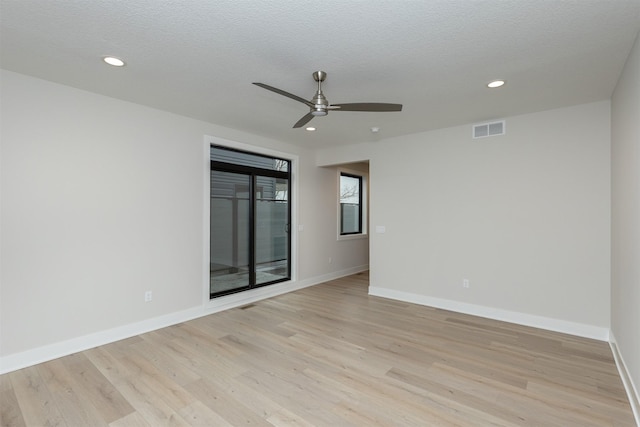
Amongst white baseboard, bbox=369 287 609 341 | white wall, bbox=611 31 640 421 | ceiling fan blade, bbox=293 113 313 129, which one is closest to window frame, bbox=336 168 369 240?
white baseboard, bbox=369 287 609 341

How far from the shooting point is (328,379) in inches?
101

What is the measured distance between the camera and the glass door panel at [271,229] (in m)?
5.11

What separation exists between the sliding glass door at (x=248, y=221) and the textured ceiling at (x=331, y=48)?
136 cm

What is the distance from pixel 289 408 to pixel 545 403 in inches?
73.3

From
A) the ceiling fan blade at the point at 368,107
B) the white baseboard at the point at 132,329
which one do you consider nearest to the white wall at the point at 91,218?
the white baseboard at the point at 132,329

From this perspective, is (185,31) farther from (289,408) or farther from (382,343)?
(382,343)

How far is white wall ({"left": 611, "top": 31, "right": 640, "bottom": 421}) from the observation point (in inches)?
84.9

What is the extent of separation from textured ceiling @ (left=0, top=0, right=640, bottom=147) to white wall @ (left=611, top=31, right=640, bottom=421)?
0.27 metres

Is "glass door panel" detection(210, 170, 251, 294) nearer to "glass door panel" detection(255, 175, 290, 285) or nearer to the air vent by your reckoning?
"glass door panel" detection(255, 175, 290, 285)

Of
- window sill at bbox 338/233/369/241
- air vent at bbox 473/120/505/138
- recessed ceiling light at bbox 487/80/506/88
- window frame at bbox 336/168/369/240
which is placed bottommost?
window sill at bbox 338/233/369/241

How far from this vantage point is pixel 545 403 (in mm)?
2234

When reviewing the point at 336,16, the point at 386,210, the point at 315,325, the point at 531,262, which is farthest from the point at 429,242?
the point at 336,16

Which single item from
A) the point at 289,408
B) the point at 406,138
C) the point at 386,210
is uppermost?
the point at 406,138

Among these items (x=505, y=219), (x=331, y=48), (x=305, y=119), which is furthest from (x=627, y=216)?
(x=305, y=119)
